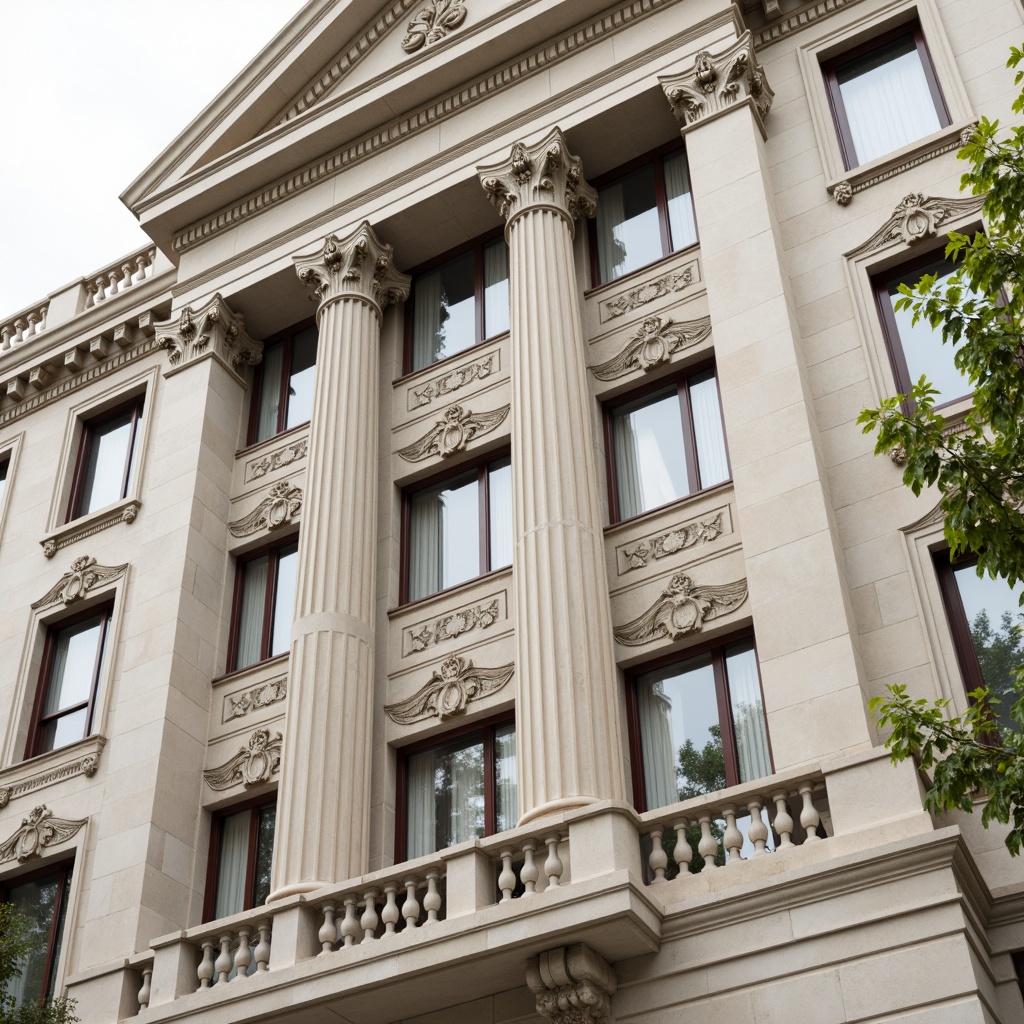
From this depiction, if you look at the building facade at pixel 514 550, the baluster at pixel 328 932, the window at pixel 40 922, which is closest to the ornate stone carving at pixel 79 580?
the building facade at pixel 514 550

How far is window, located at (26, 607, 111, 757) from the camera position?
81.8 feet

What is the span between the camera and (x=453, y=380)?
77.7ft

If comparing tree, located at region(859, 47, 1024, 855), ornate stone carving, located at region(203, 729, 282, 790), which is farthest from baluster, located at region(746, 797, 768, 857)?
ornate stone carving, located at region(203, 729, 282, 790)

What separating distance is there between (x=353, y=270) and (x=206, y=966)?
41.1 feet

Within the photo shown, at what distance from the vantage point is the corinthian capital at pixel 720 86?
873 inches

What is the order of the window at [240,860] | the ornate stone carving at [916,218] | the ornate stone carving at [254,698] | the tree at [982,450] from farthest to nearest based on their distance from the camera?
the ornate stone carving at [254,698]
the window at [240,860]
the ornate stone carving at [916,218]
the tree at [982,450]

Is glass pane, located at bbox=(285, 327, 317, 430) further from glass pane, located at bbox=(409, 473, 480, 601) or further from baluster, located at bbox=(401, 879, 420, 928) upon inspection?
baluster, located at bbox=(401, 879, 420, 928)

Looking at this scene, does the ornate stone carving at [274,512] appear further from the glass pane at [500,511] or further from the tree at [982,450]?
the tree at [982,450]

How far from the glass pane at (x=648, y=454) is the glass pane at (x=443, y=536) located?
2.62 meters

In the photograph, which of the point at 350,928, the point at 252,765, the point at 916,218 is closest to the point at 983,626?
the point at 916,218

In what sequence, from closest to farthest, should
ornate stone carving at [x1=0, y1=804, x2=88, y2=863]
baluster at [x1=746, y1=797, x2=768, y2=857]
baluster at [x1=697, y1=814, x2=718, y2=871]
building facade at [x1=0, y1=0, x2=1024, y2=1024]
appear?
baluster at [x1=746, y1=797, x2=768, y2=857] < building facade at [x1=0, y1=0, x2=1024, y2=1024] < baluster at [x1=697, y1=814, x2=718, y2=871] < ornate stone carving at [x1=0, y1=804, x2=88, y2=863]

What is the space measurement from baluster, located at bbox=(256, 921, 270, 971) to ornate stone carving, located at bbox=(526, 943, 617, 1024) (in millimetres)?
4016

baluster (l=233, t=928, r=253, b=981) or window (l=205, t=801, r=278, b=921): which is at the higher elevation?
window (l=205, t=801, r=278, b=921)

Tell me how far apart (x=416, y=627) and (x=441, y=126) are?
986 centimetres
